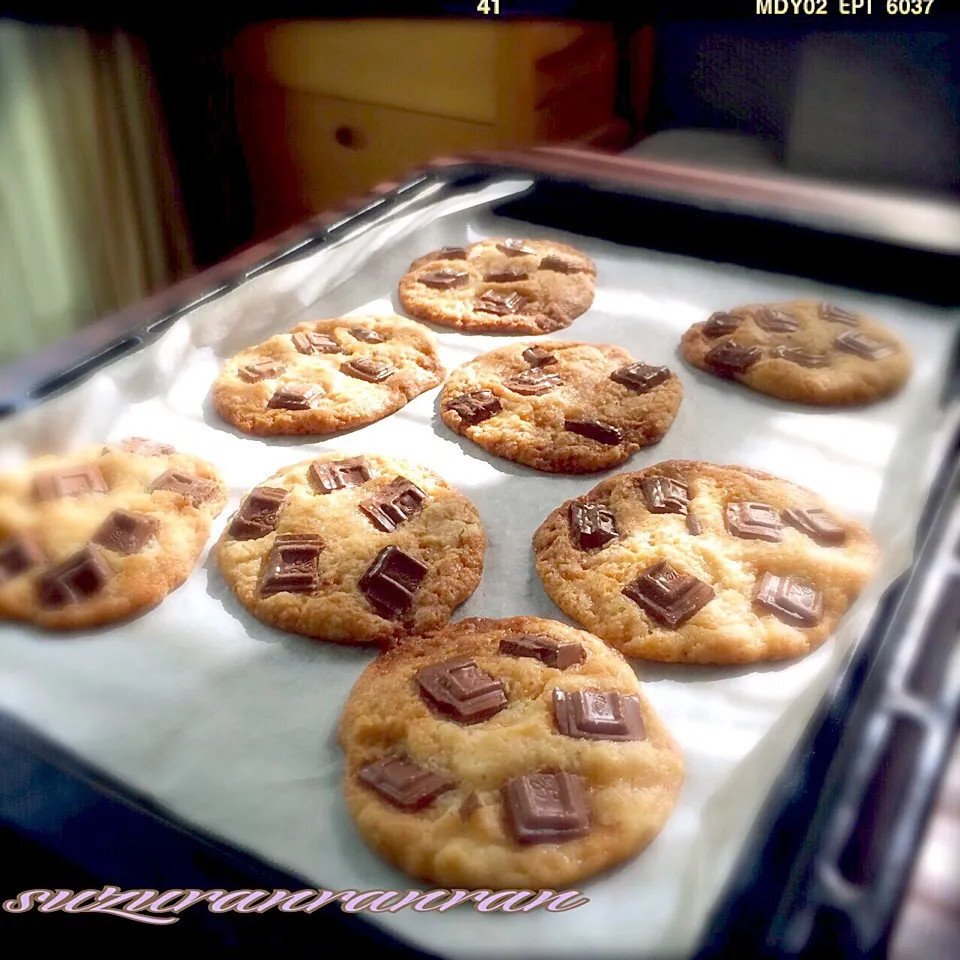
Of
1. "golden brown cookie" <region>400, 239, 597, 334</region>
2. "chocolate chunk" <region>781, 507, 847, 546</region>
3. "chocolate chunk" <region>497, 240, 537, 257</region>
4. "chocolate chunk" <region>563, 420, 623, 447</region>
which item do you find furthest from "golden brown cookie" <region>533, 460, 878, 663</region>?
"chocolate chunk" <region>497, 240, 537, 257</region>

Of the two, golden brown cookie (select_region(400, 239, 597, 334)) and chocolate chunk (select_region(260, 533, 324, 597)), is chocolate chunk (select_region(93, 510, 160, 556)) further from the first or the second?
golden brown cookie (select_region(400, 239, 597, 334))

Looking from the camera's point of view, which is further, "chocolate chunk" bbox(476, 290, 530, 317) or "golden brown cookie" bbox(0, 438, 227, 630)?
"chocolate chunk" bbox(476, 290, 530, 317)

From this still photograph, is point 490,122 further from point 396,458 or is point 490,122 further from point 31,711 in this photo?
point 31,711

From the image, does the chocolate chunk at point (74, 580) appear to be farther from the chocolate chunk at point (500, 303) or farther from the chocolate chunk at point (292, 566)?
the chocolate chunk at point (500, 303)

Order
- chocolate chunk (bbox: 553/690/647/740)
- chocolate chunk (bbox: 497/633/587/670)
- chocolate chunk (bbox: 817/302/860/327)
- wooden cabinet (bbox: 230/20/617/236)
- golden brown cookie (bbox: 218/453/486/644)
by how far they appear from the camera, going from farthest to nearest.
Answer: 1. wooden cabinet (bbox: 230/20/617/236)
2. chocolate chunk (bbox: 817/302/860/327)
3. golden brown cookie (bbox: 218/453/486/644)
4. chocolate chunk (bbox: 497/633/587/670)
5. chocolate chunk (bbox: 553/690/647/740)

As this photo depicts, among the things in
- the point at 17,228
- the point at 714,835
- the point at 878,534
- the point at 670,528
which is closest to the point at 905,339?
the point at 878,534

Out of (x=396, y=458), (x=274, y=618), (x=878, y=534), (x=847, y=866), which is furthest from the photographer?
(x=396, y=458)

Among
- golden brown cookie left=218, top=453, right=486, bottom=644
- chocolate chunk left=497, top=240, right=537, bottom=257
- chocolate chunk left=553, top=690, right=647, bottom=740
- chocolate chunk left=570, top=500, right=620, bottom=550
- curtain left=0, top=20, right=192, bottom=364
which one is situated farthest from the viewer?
curtain left=0, top=20, right=192, bottom=364
